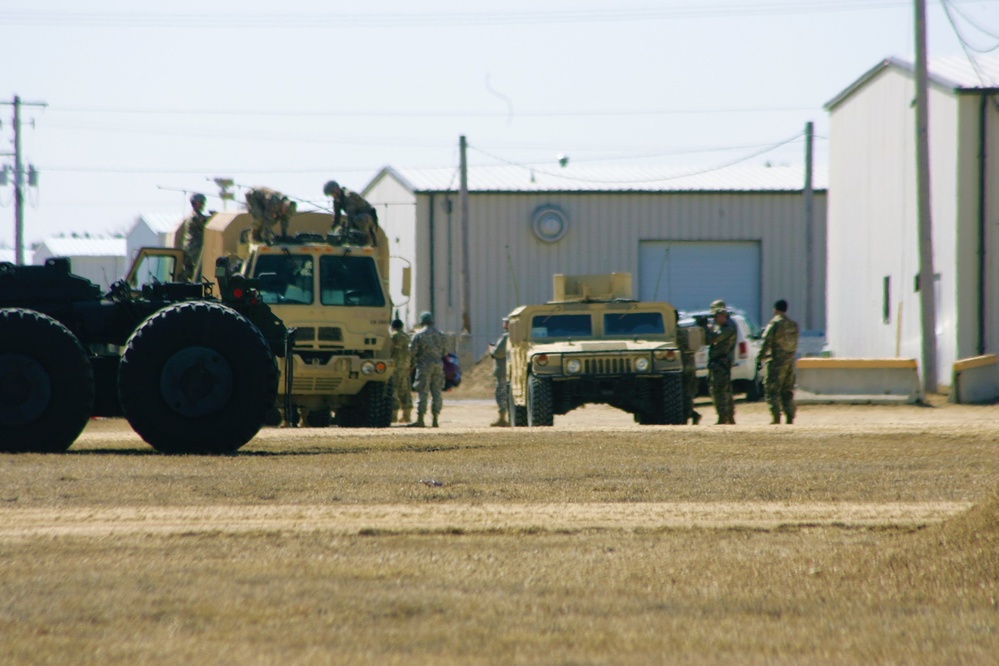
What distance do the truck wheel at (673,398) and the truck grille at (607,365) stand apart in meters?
0.48

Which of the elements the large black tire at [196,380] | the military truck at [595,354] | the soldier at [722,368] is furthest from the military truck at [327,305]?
the large black tire at [196,380]

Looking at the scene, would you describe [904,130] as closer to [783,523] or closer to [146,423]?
[146,423]

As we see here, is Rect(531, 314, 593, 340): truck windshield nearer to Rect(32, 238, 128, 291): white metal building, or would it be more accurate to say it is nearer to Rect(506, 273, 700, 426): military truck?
Rect(506, 273, 700, 426): military truck

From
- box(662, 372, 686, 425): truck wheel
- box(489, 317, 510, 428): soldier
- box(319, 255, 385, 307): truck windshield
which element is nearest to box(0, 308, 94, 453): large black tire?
box(319, 255, 385, 307): truck windshield

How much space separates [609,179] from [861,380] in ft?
64.5

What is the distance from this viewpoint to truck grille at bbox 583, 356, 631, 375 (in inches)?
685

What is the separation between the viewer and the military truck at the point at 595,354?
1738cm

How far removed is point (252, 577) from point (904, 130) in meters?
25.6

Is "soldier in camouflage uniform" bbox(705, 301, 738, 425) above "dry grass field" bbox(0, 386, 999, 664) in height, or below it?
above

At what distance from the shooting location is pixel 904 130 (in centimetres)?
2956

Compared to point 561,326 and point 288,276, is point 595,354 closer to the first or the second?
point 561,326

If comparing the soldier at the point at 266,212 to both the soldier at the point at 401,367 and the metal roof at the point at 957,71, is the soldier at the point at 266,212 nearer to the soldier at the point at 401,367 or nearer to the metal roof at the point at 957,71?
the soldier at the point at 401,367

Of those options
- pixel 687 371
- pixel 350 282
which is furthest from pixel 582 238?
pixel 350 282

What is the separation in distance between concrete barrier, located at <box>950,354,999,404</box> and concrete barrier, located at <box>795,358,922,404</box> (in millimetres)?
611
